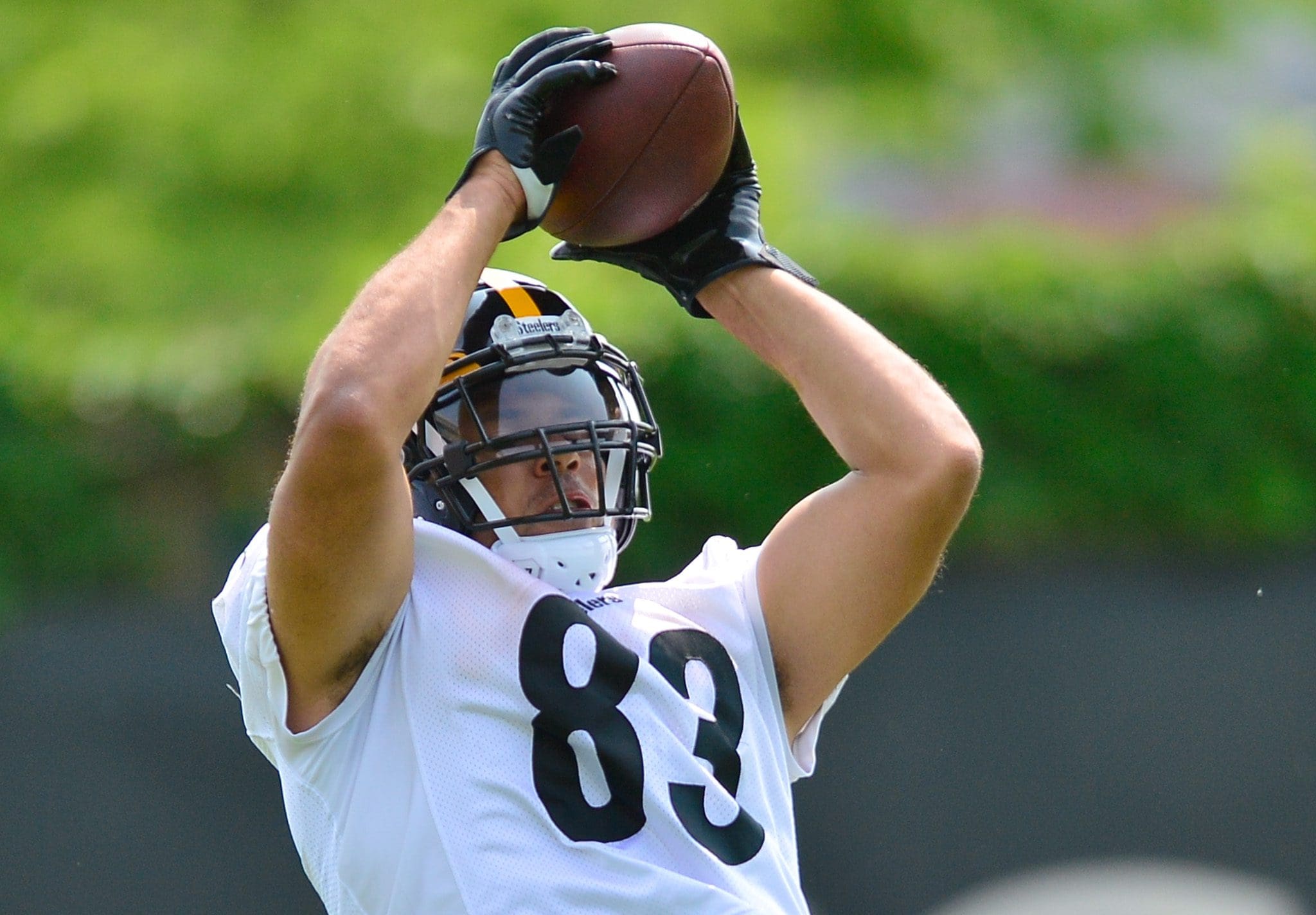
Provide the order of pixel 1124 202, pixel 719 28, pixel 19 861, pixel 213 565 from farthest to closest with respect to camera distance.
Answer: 1. pixel 1124 202
2. pixel 719 28
3. pixel 213 565
4. pixel 19 861

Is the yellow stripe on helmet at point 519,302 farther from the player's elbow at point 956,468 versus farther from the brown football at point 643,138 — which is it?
the player's elbow at point 956,468

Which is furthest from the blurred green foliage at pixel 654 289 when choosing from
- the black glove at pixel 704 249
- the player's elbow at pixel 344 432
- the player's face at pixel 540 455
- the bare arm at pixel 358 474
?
the player's elbow at pixel 344 432

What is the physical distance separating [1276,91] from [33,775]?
12.6m

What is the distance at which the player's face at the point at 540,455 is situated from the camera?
91.0 inches

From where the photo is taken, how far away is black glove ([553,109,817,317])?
2.44m

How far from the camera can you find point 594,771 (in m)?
2.11

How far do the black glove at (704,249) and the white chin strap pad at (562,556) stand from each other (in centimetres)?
41

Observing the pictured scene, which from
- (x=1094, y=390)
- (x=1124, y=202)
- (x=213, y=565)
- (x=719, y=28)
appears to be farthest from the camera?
(x=1124, y=202)

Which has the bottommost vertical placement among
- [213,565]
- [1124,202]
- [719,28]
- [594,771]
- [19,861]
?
[1124,202]

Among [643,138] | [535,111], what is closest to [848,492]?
[643,138]

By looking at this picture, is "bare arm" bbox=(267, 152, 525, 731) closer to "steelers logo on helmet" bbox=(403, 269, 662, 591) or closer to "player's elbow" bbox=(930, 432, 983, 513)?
"steelers logo on helmet" bbox=(403, 269, 662, 591)

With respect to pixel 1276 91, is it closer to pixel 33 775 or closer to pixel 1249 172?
pixel 1249 172

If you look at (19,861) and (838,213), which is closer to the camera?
(19,861)

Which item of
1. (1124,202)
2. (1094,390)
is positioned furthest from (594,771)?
(1124,202)
